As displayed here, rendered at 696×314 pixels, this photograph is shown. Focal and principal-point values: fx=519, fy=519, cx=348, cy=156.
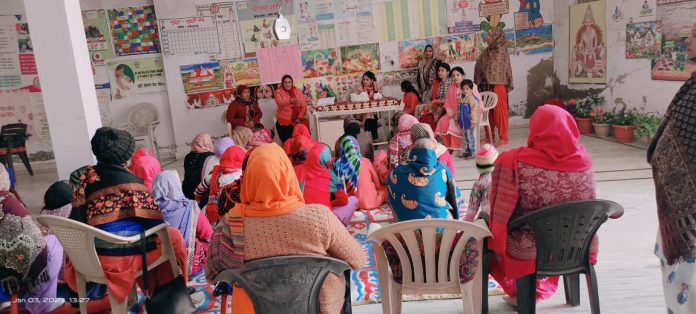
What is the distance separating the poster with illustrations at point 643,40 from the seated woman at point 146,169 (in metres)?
5.73

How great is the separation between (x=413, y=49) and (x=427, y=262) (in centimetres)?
656

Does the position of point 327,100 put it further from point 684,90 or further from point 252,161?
point 684,90

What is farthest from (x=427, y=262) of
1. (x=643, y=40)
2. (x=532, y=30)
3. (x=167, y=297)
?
(x=532, y=30)

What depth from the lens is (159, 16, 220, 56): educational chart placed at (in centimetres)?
828

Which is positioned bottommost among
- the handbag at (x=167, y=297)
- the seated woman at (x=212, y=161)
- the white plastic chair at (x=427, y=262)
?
the handbag at (x=167, y=297)

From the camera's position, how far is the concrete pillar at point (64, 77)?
378cm

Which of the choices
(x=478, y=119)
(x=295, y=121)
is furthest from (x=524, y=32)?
(x=295, y=121)

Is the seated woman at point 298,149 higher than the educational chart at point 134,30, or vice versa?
the educational chart at point 134,30

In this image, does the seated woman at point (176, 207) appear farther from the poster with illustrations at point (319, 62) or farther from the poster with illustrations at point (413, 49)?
the poster with illustrations at point (413, 49)

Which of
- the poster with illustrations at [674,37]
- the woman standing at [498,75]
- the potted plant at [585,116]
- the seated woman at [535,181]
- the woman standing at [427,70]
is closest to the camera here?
the seated woman at [535,181]

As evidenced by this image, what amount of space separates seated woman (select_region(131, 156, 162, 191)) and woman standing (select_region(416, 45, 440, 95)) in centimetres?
514

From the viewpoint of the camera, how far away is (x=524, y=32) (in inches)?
330

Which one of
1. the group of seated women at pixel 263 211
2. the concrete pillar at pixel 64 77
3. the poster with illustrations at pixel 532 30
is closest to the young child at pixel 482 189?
the group of seated women at pixel 263 211

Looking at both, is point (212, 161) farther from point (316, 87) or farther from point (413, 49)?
point (413, 49)
